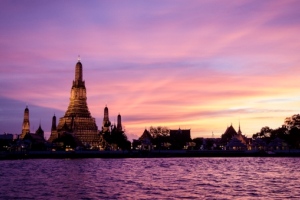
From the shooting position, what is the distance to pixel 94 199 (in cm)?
3688

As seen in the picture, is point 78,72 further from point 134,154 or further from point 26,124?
point 26,124

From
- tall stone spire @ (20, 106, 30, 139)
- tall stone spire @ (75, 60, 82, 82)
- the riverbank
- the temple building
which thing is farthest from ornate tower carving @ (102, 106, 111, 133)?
the riverbank

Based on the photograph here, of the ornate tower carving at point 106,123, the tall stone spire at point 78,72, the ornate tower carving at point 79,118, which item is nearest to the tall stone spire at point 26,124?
the ornate tower carving at point 79,118

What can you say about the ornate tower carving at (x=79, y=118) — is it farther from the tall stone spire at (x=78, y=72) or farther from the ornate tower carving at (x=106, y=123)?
the ornate tower carving at (x=106, y=123)

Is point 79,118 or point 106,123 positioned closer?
point 79,118

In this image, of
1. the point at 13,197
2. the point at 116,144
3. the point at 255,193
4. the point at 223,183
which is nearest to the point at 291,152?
the point at 116,144

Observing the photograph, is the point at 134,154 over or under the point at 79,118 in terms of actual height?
under

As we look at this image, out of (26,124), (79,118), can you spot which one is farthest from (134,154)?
(26,124)

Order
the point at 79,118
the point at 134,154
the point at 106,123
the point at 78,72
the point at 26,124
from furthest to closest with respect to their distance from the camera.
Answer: the point at 26,124, the point at 106,123, the point at 78,72, the point at 79,118, the point at 134,154

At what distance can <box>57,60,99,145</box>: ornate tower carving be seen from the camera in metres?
141

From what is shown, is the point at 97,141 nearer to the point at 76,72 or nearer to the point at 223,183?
the point at 76,72

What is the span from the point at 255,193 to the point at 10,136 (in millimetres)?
143586

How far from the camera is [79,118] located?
143125 mm

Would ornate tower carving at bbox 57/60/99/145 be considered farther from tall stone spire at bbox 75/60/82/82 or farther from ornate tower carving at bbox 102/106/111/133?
ornate tower carving at bbox 102/106/111/133
